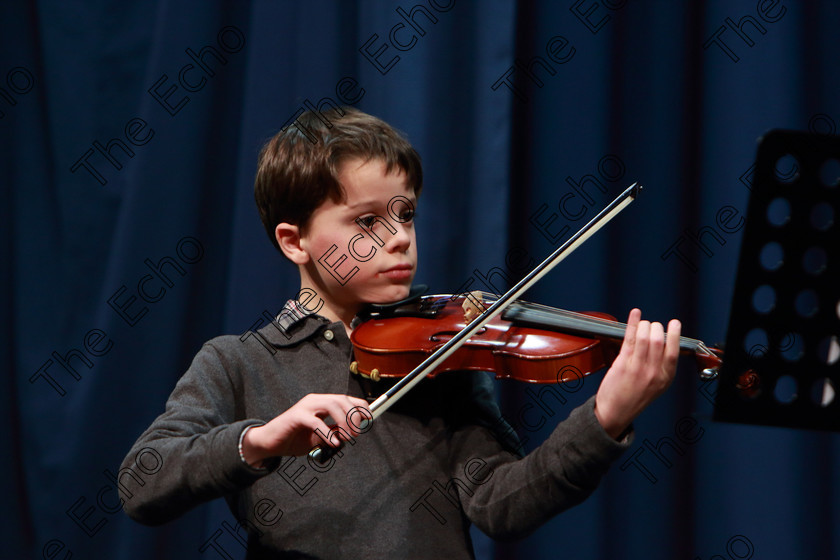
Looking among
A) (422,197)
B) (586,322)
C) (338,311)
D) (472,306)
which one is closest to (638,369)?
(586,322)

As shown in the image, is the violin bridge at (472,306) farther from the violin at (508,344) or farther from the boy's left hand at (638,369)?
the boy's left hand at (638,369)

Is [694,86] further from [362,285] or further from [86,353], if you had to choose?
[86,353]

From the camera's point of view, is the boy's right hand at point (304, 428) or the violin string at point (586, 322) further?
the violin string at point (586, 322)

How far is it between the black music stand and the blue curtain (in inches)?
30.7

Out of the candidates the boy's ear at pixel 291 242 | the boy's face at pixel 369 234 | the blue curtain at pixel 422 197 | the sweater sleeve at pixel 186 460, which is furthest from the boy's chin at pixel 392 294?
the blue curtain at pixel 422 197

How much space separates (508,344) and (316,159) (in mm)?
354

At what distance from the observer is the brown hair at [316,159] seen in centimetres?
103

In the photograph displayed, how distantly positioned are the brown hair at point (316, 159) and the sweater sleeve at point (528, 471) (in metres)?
0.32

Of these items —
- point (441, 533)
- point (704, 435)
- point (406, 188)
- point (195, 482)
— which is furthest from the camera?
point (704, 435)

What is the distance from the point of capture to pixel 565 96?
4.97ft

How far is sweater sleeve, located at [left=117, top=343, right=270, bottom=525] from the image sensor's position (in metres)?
0.80

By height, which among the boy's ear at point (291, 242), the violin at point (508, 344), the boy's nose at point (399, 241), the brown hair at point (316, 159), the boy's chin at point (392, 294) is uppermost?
the brown hair at point (316, 159)

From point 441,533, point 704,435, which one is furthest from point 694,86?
point 441,533

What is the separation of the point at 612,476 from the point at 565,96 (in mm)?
717
